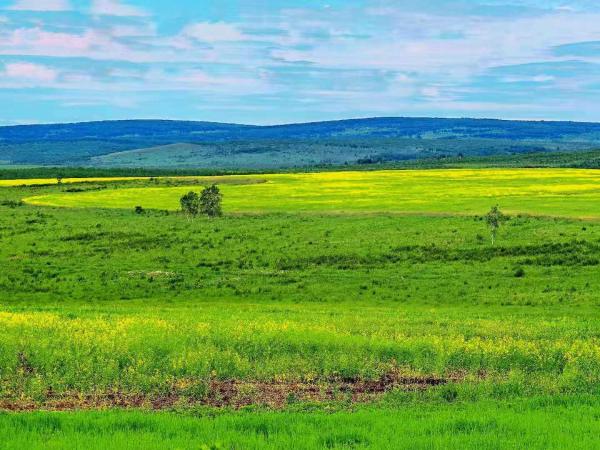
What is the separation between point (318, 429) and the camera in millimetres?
13641

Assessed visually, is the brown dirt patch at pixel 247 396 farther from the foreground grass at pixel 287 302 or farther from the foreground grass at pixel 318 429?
the foreground grass at pixel 318 429

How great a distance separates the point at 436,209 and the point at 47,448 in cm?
6498

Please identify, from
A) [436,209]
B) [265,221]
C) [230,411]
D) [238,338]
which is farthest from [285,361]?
[436,209]

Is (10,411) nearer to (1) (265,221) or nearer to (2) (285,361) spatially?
(2) (285,361)

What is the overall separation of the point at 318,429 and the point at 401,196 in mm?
78359

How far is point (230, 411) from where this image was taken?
15523mm

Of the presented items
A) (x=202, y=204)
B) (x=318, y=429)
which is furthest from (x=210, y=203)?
(x=318, y=429)

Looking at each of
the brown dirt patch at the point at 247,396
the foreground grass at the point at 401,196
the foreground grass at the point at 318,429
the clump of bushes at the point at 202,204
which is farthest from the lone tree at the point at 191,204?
the foreground grass at the point at 318,429

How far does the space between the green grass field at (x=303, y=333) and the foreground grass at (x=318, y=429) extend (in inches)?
1.8

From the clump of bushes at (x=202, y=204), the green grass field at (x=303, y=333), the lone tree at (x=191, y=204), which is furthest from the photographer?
the clump of bushes at (x=202, y=204)

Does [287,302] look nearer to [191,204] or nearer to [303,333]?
[303,333]

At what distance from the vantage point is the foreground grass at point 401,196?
3022 inches

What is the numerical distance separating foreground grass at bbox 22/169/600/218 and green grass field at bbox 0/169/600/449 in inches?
356

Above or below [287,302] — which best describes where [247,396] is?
above
